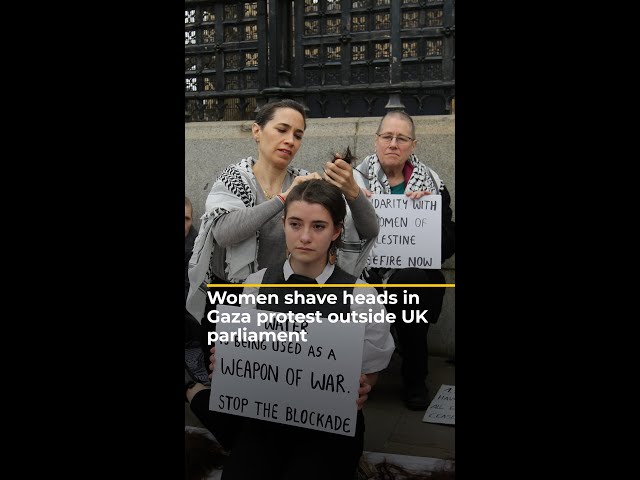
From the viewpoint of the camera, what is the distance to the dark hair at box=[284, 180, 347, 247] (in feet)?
7.62

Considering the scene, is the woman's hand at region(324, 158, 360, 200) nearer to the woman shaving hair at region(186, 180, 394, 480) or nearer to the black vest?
the woman shaving hair at region(186, 180, 394, 480)

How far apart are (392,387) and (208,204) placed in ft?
3.91

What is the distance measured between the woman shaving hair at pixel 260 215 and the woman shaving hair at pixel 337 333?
6 cm

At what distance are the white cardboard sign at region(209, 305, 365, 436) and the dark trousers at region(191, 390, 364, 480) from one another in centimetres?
4

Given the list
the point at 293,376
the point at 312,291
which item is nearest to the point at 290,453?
the point at 293,376

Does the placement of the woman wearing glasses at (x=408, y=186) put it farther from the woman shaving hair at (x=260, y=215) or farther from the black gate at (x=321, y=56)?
the black gate at (x=321, y=56)

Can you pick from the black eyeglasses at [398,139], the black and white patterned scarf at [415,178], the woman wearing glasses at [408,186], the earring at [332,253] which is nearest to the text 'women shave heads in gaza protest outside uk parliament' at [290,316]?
the earring at [332,253]

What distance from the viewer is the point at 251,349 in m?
2.41

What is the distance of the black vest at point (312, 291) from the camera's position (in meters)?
2.35

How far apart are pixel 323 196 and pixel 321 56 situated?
4.83 ft

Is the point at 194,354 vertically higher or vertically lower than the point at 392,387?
higher

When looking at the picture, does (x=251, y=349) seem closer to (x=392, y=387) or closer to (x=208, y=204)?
(x=208, y=204)

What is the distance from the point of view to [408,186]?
8.87 feet
